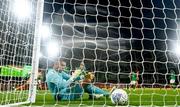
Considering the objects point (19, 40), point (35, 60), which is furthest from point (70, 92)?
point (19, 40)

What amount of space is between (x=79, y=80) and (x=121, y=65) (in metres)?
14.7

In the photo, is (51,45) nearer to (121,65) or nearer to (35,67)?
(121,65)

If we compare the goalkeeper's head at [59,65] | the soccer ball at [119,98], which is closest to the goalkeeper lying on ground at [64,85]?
the goalkeeper's head at [59,65]

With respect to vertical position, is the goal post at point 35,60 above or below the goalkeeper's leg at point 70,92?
above

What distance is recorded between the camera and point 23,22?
511 cm

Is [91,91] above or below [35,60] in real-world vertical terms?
below

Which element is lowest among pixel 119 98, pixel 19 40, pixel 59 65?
pixel 119 98

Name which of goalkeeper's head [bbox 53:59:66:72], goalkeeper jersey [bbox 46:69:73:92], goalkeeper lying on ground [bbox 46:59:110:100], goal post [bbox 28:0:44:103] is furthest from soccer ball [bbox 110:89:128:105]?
goalkeeper's head [bbox 53:59:66:72]

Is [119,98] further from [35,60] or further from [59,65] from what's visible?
[59,65]

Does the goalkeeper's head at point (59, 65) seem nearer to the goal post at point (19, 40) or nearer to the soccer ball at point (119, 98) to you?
the goal post at point (19, 40)

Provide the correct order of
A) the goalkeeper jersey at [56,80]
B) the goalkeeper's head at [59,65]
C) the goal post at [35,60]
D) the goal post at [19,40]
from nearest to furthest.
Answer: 1. the goal post at [19,40]
2. the goal post at [35,60]
3. the goalkeeper jersey at [56,80]
4. the goalkeeper's head at [59,65]

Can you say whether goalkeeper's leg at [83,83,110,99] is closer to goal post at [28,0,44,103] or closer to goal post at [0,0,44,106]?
goal post at [0,0,44,106]

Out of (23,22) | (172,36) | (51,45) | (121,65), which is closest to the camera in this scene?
(23,22)

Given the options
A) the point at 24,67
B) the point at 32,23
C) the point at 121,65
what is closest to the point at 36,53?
the point at 32,23
